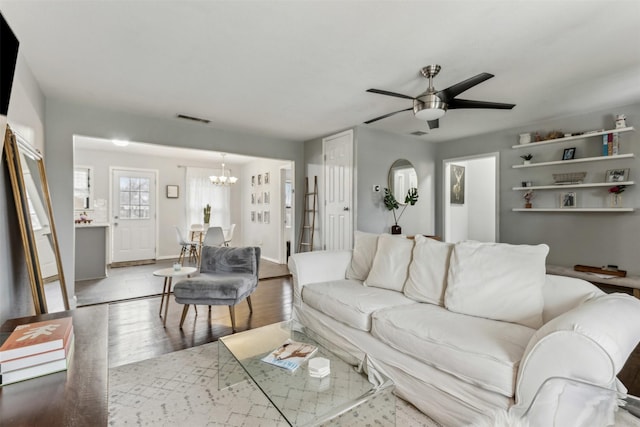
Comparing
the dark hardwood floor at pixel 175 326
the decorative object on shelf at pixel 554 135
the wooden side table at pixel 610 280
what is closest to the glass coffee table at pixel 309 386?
the dark hardwood floor at pixel 175 326

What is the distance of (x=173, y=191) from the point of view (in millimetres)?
7398

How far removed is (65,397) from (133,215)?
694 centimetres

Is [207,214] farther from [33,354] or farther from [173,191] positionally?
[33,354]

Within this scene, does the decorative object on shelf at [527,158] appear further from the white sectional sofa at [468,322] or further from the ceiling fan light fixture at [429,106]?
the white sectional sofa at [468,322]

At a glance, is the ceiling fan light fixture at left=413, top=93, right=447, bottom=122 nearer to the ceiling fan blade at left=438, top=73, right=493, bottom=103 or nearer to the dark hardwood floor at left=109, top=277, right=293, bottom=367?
the ceiling fan blade at left=438, top=73, right=493, bottom=103

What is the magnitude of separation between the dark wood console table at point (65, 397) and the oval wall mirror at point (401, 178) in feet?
→ 14.5

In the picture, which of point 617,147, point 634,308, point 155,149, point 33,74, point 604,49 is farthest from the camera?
point 155,149

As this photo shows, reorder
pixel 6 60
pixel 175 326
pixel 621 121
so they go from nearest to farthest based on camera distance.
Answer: pixel 6 60
pixel 175 326
pixel 621 121

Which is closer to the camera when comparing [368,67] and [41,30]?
[41,30]

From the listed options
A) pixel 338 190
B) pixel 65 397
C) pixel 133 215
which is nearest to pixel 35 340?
pixel 65 397

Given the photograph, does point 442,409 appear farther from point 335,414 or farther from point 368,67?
point 368,67

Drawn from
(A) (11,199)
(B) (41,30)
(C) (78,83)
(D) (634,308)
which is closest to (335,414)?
(D) (634,308)

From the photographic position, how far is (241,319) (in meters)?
3.23

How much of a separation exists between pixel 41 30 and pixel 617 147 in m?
5.60
